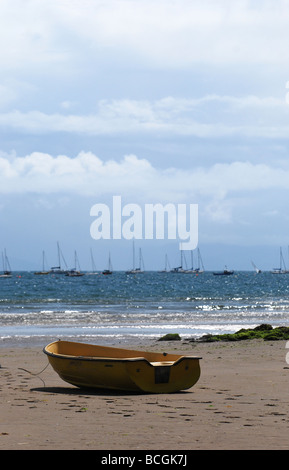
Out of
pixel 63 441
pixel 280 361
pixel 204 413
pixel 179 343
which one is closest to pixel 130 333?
pixel 179 343

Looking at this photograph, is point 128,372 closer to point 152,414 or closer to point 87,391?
point 87,391

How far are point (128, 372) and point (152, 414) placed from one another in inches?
106

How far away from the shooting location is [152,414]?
13211mm

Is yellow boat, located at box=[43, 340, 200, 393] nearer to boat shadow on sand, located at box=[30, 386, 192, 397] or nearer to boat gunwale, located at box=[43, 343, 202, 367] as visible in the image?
boat gunwale, located at box=[43, 343, 202, 367]

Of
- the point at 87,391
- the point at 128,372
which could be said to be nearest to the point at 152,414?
the point at 128,372

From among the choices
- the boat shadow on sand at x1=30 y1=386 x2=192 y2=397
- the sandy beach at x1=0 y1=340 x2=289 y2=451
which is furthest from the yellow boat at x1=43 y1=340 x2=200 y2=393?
the sandy beach at x1=0 y1=340 x2=289 y2=451

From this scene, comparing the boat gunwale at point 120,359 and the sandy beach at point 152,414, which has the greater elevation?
the boat gunwale at point 120,359

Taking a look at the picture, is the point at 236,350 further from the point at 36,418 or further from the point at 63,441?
the point at 63,441

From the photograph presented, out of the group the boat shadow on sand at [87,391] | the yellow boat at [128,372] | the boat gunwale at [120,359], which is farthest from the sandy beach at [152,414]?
the boat gunwale at [120,359]

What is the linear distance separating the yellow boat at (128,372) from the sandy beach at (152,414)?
23cm

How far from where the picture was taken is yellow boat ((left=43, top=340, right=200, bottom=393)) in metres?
15.9

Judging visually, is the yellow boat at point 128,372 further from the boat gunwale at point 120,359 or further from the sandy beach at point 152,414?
the sandy beach at point 152,414

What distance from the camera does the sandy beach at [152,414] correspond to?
10.7 m

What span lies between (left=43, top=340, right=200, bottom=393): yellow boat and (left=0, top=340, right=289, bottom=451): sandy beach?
0.23 meters
